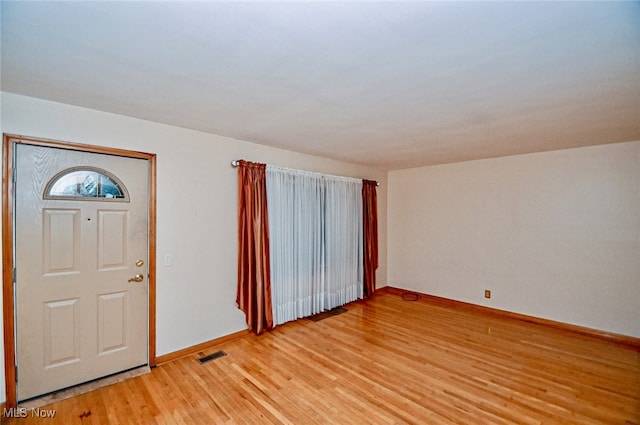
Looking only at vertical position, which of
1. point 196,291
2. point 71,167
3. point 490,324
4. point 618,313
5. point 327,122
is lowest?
point 490,324

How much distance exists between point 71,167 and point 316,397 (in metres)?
2.86

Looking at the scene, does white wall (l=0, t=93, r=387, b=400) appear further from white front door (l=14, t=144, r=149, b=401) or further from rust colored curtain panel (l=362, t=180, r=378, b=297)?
rust colored curtain panel (l=362, t=180, r=378, b=297)

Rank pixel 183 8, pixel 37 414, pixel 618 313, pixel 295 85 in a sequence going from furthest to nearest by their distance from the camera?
pixel 618 313 < pixel 37 414 < pixel 295 85 < pixel 183 8

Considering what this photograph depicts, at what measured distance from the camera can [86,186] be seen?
8.45ft

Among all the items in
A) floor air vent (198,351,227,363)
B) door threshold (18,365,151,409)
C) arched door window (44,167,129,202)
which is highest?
arched door window (44,167,129,202)

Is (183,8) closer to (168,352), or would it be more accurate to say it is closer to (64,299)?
(64,299)

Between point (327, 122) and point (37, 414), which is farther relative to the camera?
point (327, 122)

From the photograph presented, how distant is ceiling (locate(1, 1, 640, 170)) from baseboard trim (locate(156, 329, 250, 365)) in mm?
2398

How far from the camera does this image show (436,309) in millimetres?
4699

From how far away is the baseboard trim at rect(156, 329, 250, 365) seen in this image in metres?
2.98

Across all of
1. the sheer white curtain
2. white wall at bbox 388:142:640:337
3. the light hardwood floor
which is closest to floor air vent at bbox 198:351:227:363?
the light hardwood floor

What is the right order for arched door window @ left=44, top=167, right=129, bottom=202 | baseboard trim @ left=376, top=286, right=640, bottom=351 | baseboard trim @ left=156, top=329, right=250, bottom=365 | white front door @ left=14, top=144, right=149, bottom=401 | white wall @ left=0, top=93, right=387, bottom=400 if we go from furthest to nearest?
baseboard trim @ left=376, top=286, right=640, bottom=351
baseboard trim @ left=156, top=329, right=250, bottom=365
white wall @ left=0, top=93, right=387, bottom=400
arched door window @ left=44, top=167, right=129, bottom=202
white front door @ left=14, top=144, right=149, bottom=401

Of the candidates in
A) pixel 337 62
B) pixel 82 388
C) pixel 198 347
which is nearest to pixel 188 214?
pixel 198 347

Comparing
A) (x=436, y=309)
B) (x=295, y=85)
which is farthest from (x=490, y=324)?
(x=295, y=85)
